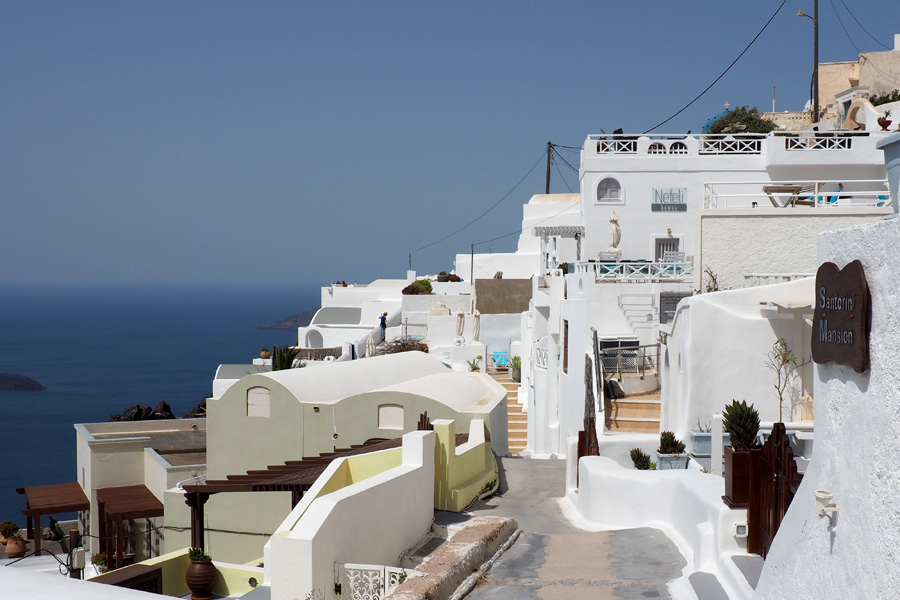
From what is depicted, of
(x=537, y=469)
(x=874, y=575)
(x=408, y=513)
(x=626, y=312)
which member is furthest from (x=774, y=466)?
(x=626, y=312)

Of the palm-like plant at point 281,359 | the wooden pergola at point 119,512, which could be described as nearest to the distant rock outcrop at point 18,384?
the palm-like plant at point 281,359

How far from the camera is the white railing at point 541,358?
26377 mm

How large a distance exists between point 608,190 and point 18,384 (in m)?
102

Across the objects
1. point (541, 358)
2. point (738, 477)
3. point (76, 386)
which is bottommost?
point (76, 386)

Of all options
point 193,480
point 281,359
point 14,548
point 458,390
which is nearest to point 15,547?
point 14,548

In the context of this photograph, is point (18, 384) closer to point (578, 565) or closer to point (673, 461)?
point (673, 461)

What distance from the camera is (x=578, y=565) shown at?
9922 millimetres

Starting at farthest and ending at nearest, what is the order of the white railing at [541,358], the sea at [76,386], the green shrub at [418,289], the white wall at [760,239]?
the sea at [76,386] < the green shrub at [418,289] < the white railing at [541,358] < the white wall at [760,239]

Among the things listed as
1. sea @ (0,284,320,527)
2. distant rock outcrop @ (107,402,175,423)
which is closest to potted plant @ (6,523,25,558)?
distant rock outcrop @ (107,402,175,423)

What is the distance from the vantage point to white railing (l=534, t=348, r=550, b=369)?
2638 centimetres

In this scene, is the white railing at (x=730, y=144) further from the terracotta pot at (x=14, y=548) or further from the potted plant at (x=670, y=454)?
the terracotta pot at (x=14, y=548)

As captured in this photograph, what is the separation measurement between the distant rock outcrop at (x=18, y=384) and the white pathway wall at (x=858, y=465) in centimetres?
11715

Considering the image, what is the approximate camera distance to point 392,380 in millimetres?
26406

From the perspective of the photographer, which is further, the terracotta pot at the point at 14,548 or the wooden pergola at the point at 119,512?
the terracotta pot at the point at 14,548
